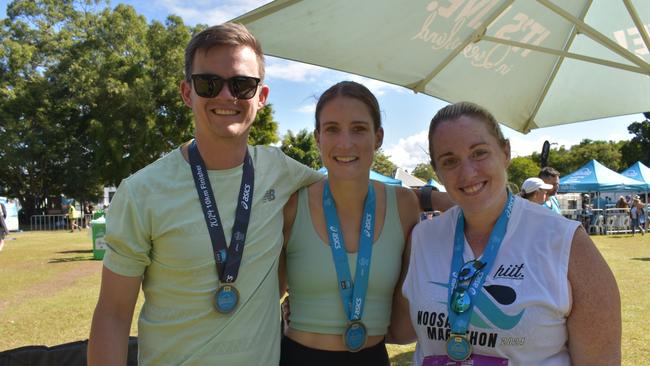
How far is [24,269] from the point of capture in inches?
469

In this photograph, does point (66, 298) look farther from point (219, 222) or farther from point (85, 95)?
point (85, 95)

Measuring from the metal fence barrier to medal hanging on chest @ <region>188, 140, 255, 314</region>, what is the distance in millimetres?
34187

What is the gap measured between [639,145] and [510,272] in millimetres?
60678

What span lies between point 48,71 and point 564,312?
35689 millimetres

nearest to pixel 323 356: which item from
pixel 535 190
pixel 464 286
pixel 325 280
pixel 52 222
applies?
pixel 325 280

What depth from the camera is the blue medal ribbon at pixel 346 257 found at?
217 centimetres

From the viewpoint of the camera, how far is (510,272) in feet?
5.86

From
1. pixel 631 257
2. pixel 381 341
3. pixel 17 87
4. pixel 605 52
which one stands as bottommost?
pixel 631 257

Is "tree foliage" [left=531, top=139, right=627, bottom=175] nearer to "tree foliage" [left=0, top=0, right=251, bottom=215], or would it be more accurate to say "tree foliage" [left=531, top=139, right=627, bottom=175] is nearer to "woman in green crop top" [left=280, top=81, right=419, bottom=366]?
"tree foliage" [left=0, top=0, right=251, bottom=215]

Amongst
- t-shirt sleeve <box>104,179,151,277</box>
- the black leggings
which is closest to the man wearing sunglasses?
t-shirt sleeve <box>104,179,151,277</box>

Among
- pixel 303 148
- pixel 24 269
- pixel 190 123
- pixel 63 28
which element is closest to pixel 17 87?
pixel 63 28

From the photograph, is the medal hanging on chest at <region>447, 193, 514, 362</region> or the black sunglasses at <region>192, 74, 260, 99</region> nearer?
the medal hanging on chest at <region>447, 193, 514, 362</region>

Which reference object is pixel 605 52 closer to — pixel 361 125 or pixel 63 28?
pixel 361 125

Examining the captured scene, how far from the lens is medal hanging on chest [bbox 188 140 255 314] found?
181 cm
